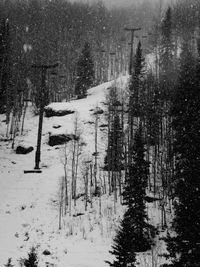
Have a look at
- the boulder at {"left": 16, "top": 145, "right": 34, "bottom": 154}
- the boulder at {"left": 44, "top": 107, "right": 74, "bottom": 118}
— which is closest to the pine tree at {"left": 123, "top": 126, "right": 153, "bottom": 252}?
the boulder at {"left": 16, "top": 145, "right": 34, "bottom": 154}

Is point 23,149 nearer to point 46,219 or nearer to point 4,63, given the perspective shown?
point 4,63

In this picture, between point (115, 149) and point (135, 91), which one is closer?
point (115, 149)

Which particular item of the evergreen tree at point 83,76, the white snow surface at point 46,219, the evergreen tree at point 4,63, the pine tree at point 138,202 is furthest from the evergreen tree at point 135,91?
the pine tree at point 138,202

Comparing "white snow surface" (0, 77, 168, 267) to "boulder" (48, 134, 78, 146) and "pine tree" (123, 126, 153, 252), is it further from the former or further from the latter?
"pine tree" (123, 126, 153, 252)

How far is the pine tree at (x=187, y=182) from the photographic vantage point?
14.0m

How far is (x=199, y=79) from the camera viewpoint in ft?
102

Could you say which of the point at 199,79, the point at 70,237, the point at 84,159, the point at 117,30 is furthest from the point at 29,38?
the point at 70,237

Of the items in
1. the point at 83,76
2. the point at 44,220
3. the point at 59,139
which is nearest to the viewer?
the point at 44,220

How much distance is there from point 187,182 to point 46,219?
49.6ft

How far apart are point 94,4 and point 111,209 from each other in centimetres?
9692

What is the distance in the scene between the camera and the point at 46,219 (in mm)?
28984

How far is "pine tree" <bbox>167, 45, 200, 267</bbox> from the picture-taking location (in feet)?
46.0

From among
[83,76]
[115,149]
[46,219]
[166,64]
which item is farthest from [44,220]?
[166,64]

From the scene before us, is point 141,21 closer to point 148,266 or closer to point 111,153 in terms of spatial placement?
point 111,153
